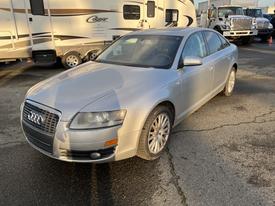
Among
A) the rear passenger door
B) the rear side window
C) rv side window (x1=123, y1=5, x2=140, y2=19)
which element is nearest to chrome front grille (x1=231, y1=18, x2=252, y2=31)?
rv side window (x1=123, y1=5, x2=140, y2=19)

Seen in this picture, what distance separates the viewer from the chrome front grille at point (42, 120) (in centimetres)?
314

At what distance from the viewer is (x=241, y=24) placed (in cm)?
1756

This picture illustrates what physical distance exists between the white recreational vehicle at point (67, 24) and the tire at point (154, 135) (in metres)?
6.81

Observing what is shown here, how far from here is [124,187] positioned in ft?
10.6

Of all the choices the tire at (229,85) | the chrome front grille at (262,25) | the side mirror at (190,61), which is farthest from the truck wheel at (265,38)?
the side mirror at (190,61)

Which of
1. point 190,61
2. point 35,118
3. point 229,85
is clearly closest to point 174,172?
point 190,61

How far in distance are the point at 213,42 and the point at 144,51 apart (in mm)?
1751

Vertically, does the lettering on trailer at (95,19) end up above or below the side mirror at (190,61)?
above

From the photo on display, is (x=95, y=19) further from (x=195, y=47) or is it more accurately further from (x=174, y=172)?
(x=174, y=172)

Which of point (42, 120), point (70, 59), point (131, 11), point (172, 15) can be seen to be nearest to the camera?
point (42, 120)

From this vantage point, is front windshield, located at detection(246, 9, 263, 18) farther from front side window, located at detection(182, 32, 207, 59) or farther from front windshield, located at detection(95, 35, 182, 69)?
front windshield, located at detection(95, 35, 182, 69)

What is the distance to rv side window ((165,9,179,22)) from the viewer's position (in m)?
12.4

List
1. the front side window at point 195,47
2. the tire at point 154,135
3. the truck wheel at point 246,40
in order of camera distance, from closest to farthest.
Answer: the tire at point 154,135
the front side window at point 195,47
the truck wheel at point 246,40

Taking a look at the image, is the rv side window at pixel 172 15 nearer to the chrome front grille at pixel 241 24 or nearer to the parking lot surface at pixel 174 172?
the chrome front grille at pixel 241 24
